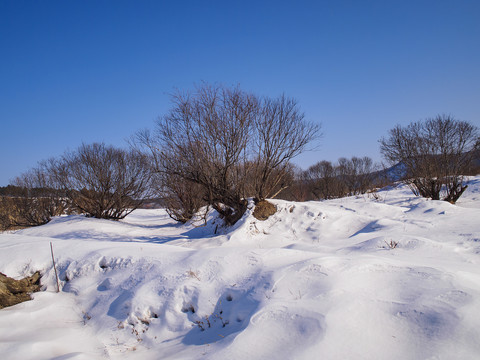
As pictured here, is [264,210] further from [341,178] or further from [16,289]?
[341,178]

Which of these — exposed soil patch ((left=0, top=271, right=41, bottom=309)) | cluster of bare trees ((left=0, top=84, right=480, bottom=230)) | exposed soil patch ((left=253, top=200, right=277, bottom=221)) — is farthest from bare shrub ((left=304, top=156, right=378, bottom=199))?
exposed soil patch ((left=0, top=271, right=41, bottom=309))

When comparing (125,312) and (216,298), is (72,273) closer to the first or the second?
(125,312)

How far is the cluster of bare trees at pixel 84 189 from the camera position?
16.2 metres

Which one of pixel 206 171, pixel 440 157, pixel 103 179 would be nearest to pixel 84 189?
pixel 103 179

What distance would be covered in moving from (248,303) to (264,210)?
6.89 m

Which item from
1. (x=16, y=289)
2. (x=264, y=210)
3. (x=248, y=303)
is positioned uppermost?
(x=264, y=210)

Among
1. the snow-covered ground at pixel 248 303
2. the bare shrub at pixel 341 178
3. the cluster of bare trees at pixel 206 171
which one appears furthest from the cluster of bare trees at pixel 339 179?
the snow-covered ground at pixel 248 303

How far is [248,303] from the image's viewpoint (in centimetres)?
Result: 329

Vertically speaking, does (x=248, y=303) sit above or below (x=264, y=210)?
below

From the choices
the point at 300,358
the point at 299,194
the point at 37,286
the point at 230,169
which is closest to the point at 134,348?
the point at 300,358

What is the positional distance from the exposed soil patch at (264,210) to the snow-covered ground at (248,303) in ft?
13.4

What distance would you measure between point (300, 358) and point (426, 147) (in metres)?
15.4

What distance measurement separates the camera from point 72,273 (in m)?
4.99

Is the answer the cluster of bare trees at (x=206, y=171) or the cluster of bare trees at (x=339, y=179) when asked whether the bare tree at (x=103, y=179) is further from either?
the cluster of bare trees at (x=339, y=179)
